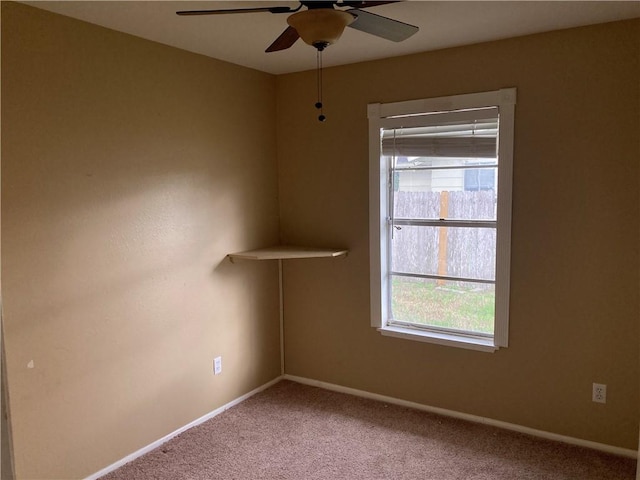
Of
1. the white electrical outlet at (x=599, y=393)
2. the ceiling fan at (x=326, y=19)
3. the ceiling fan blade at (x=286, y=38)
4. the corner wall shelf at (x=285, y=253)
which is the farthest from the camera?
the corner wall shelf at (x=285, y=253)

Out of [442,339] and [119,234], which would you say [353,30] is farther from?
[442,339]

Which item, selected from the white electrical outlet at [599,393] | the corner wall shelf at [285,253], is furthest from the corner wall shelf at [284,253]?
the white electrical outlet at [599,393]

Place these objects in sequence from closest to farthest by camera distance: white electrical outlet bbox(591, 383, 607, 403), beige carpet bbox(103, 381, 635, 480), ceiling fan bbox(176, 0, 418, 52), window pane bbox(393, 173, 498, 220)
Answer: ceiling fan bbox(176, 0, 418, 52), beige carpet bbox(103, 381, 635, 480), white electrical outlet bbox(591, 383, 607, 403), window pane bbox(393, 173, 498, 220)

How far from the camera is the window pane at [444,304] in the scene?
10.2ft

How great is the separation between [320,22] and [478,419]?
2.48 m

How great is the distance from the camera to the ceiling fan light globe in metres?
1.85

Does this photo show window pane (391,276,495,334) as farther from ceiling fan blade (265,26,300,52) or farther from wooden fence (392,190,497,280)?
ceiling fan blade (265,26,300,52)

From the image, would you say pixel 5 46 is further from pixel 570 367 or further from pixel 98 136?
pixel 570 367

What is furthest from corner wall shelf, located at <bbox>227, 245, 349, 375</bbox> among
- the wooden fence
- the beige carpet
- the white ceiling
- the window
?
the white ceiling

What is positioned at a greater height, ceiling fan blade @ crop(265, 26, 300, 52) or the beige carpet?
ceiling fan blade @ crop(265, 26, 300, 52)

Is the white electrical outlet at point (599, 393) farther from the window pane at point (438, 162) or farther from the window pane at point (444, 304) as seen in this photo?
the window pane at point (438, 162)

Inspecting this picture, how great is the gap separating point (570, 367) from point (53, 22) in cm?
315

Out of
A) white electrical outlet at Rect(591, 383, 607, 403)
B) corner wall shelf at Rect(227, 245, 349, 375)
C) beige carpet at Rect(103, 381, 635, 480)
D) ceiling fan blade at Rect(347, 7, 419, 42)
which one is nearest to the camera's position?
ceiling fan blade at Rect(347, 7, 419, 42)

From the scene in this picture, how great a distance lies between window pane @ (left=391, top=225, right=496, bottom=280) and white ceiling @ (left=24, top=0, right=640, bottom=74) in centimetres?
111
